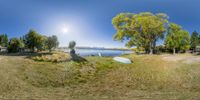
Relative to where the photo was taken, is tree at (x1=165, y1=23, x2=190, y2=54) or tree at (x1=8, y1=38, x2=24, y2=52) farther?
tree at (x1=8, y1=38, x2=24, y2=52)

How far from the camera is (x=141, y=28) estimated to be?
53.2 metres

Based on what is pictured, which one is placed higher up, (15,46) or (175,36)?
(175,36)

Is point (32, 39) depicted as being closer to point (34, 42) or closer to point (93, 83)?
point (34, 42)

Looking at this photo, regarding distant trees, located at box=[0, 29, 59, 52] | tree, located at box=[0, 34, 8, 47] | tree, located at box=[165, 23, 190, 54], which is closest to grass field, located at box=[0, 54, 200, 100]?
distant trees, located at box=[0, 29, 59, 52]

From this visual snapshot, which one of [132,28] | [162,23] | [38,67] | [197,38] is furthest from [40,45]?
[197,38]

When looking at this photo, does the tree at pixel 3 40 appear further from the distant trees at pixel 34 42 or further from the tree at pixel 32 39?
the tree at pixel 32 39

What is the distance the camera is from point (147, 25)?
169ft

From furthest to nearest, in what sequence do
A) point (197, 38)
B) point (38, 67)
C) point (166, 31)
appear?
point (197, 38), point (166, 31), point (38, 67)

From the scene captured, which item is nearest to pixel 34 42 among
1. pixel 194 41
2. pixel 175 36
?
pixel 175 36

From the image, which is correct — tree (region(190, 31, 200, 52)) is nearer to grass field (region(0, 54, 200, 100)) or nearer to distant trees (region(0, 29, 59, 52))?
distant trees (region(0, 29, 59, 52))

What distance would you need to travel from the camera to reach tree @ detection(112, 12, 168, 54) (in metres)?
52.1

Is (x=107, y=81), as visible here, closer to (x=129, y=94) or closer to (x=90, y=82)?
(x=90, y=82)

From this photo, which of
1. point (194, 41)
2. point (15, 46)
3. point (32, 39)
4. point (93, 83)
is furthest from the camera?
point (194, 41)

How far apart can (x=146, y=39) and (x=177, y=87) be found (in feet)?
128
